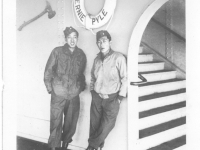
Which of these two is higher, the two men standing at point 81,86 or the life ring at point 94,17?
the life ring at point 94,17

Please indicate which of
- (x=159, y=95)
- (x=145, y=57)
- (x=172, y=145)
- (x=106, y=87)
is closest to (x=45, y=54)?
(x=106, y=87)

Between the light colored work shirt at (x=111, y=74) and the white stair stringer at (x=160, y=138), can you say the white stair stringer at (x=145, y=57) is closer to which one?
the white stair stringer at (x=160, y=138)

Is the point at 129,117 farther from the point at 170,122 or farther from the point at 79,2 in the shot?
the point at 79,2

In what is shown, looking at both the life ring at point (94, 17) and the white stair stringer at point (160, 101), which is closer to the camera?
the life ring at point (94, 17)

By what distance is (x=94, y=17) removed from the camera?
2805mm

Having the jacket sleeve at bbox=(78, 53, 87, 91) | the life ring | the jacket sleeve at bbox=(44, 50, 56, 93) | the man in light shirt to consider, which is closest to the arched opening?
the man in light shirt

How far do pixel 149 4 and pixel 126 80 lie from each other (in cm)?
77

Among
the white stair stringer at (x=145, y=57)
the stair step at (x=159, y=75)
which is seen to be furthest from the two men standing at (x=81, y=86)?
the white stair stringer at (x=145, y=57)

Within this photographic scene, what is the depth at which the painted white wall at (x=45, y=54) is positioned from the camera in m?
2.71

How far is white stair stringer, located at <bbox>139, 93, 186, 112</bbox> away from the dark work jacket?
85 centimetres

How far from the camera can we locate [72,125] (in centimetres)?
317

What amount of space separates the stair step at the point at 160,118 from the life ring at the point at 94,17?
1241 millimetres

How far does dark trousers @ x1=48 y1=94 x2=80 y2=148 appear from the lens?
3152mm

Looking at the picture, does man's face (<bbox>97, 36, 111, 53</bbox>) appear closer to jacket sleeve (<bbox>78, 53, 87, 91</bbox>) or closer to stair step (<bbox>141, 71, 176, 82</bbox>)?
jacket sleeve (<bbox>78, 53, 87, 91</bbox>)
